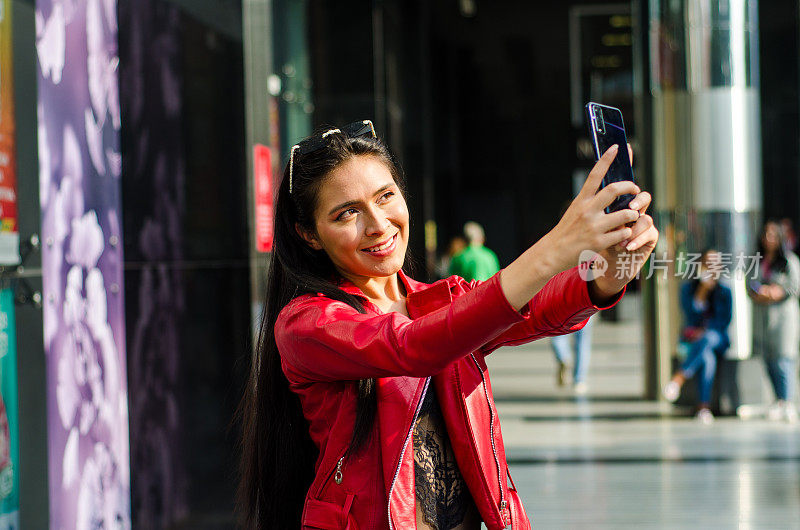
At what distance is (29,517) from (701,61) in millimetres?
8291

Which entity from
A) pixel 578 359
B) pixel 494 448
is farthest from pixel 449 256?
pixel 494 448

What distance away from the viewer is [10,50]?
3020 mm

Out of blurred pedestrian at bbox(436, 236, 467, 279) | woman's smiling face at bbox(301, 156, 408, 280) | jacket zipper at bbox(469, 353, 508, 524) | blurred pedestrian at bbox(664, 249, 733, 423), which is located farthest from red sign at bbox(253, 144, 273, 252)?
blurred pedestrian at bbox(436, 236, 467, 279)

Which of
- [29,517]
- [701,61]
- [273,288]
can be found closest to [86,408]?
[29,517]

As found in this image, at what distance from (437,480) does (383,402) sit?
19 cm

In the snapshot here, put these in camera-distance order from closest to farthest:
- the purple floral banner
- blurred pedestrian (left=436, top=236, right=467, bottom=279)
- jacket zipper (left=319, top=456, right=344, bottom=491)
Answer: jacket zipper (left=319, top=456, right=344, bottom=491), the purple floral banner, blurred pedestrian (left=436, top=236, right=467, bottom=279)

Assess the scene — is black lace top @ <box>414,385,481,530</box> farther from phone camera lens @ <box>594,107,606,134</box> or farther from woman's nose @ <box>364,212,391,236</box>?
phone camera lens @ <box>594,107,606,134</box>

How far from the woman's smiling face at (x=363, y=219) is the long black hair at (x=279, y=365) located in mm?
40

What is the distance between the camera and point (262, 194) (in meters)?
5.83

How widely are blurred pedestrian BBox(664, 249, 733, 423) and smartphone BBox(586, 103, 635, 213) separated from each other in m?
7.82

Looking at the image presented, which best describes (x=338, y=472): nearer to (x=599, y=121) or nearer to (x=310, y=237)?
(x=310, y=237)

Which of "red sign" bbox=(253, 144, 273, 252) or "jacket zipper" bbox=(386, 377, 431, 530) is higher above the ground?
"red sign" bbox=(253, 144, 273, 252)

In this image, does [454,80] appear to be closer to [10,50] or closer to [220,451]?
[220,451]

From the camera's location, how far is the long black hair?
1979 mm
